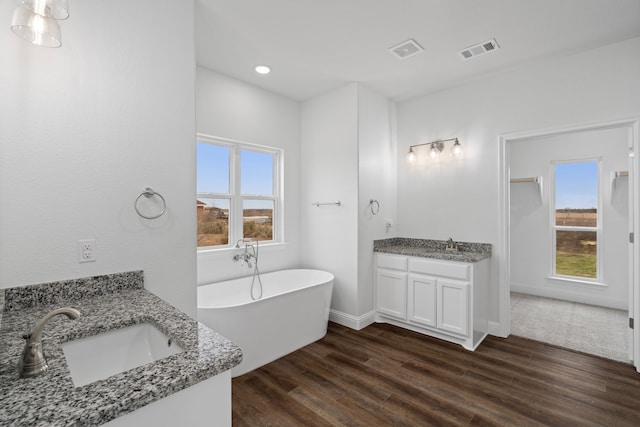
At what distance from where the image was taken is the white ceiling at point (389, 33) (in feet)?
7.22

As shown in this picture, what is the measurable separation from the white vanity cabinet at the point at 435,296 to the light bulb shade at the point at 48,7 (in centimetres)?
324

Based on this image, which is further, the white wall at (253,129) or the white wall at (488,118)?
the white wall at (253,129)

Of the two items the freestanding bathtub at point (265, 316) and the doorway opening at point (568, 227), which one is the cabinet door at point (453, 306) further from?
the freestanding bathtub at point (265, 316)

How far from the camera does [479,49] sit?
9.07ft

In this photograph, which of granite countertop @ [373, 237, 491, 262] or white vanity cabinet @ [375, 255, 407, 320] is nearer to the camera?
granite countertop @ [373, 237, 491, 262]

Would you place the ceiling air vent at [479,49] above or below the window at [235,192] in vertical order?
above

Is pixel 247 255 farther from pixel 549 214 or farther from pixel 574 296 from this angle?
pixel 574 296

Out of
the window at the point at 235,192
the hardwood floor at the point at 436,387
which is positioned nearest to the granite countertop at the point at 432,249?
the hardwood floor at the point at 436,387

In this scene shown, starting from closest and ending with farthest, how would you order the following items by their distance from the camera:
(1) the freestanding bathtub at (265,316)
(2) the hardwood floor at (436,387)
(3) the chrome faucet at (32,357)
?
(3) the chrome faucet at (32,357), (2) the hardwood floor at (436,387), (1) the freestanding bathtub at (265,316)

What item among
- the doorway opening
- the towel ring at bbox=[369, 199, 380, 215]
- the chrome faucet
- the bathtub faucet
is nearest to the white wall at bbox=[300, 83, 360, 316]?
the towel ring at bbox=[369, 199, 380, 215]

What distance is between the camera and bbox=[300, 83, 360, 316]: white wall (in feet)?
11.5

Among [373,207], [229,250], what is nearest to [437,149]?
[373,207]

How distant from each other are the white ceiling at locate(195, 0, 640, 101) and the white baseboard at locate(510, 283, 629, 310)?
3101mm

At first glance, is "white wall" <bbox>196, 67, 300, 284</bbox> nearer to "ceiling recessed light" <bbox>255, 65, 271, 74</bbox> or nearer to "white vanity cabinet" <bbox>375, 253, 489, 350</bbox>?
"ceiling recessed light" <bbox>255, 65, 271, 74</bbox>
